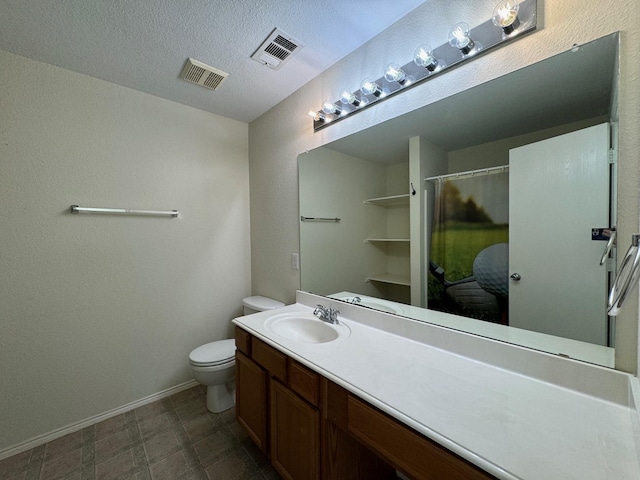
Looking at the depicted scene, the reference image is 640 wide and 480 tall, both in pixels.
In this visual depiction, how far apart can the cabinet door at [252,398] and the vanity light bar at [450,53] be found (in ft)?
5.23

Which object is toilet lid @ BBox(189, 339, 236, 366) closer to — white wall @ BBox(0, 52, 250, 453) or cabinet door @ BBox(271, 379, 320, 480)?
white wall @ BBox(0, 52, 250, 453)

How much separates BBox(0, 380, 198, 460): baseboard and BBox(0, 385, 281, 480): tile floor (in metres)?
0.03

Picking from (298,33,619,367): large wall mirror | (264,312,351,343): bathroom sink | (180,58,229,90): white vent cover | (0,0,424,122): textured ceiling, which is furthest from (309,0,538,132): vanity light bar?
(264,312,351,343): bathroom sink

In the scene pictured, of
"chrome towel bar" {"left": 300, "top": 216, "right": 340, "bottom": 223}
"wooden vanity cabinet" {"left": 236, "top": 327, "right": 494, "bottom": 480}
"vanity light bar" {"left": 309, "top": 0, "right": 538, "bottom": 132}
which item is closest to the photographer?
"wooden vanity cabinet" {"left": 236, "top": 327, "right": 494, "bottom": 480}

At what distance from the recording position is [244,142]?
8.16 feet

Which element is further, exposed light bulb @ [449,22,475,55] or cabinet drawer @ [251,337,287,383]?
cabinet drawer @ [251,337,287,383]

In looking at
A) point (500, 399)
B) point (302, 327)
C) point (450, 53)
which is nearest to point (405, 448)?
point (500, 399)

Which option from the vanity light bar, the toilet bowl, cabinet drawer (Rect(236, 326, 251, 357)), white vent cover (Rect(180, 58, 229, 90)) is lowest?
Answer: the toilet bowl

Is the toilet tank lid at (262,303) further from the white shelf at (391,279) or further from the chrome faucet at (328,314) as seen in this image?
the white shelf at (391,279)

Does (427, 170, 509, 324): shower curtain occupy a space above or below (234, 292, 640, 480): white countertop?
above

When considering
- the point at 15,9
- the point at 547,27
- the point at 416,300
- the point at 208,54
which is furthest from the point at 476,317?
the point at 15,9

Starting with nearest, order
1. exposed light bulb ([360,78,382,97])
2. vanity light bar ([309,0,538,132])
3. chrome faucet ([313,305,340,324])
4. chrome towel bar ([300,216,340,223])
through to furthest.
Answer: vanity light bar ([309,0,538,132]), exposed light bulb ([360,78,382,97]), chrome faucet ([313,305,340,324]), chrome towel bar ([300,216,340,223])

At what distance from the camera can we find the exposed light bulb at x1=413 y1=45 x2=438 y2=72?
1.15 meters

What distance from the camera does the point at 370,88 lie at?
138 cm
